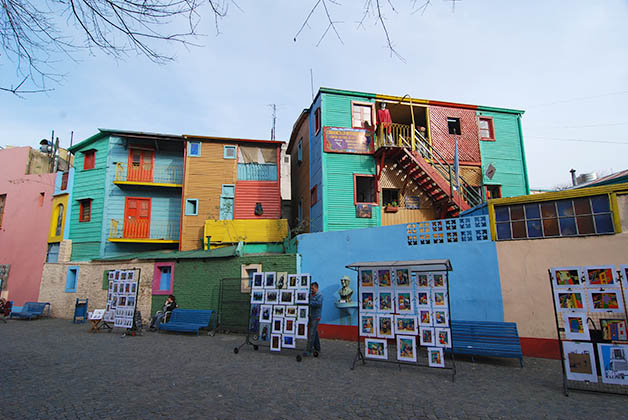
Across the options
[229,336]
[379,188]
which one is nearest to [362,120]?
[379,188]

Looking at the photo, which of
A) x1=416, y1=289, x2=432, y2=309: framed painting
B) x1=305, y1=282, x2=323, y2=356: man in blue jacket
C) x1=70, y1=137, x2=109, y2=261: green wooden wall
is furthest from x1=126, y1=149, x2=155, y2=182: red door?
x1=416, y1=289, x2=432, y2=309: framed painting

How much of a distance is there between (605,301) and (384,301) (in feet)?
13.5

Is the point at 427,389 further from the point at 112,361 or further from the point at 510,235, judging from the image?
the point at 112,361

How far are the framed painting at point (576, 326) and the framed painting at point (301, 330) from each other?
562 cm

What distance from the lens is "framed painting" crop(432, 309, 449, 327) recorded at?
7.82m

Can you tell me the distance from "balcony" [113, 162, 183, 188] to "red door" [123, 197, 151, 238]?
3.75ft

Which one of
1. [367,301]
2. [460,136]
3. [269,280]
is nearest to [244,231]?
[269,280]

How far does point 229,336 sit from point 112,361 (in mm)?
5134

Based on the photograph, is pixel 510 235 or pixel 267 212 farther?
pixel 267 212

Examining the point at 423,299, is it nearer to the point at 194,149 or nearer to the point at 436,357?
the point at 436,357

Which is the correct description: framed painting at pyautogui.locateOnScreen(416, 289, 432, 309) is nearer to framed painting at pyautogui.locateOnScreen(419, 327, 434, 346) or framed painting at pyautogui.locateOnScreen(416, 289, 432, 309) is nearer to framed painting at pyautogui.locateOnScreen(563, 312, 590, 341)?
framed painting at pyautogui.locateOnScreen(419, 327, 434, 346)

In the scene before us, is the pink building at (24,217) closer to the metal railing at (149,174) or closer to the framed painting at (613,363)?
the metal railing at (149,174)

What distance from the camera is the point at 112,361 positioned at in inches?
334

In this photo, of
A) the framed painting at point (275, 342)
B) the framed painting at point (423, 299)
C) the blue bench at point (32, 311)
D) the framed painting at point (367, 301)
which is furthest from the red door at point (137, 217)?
the framed painting at point (423, 299)
